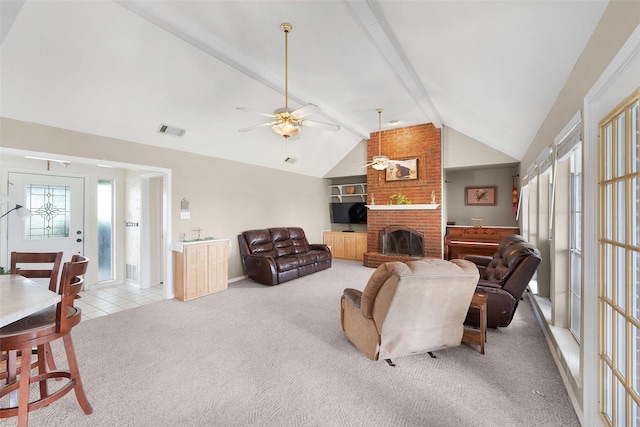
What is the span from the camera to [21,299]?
1668 mm

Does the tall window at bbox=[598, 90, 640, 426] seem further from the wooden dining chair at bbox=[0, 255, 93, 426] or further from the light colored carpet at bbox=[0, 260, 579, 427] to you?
the wooden dining chair at bbox=[0, 255, 93, 426]

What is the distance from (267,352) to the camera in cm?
272

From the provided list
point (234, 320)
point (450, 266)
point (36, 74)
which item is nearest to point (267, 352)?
point (234, 320)

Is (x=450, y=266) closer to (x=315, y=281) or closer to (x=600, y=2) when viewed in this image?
(x=600, y=2)

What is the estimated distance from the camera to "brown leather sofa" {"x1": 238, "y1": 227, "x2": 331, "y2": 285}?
17.1ft

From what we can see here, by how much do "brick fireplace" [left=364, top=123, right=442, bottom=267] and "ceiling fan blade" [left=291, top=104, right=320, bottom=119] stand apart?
14.8 ft

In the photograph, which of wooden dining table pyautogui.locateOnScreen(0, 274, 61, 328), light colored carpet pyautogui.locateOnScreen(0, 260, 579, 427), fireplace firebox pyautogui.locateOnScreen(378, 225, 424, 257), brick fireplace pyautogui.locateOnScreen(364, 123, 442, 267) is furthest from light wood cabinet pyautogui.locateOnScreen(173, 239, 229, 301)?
fireplace firebox pyautogui.locateOnScreen(378, 225, 424, 257)

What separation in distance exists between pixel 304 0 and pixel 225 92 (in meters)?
1.98

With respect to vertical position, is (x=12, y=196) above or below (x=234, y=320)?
above

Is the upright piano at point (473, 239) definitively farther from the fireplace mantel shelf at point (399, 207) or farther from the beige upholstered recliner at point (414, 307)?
the beige upholstered recliner at point (414, 307)

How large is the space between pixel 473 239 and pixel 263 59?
5.41 metres

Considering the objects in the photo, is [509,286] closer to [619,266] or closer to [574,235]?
[574,235]

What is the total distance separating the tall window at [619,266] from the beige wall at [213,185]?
16.6 feet

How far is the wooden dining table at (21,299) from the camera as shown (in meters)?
1.45
